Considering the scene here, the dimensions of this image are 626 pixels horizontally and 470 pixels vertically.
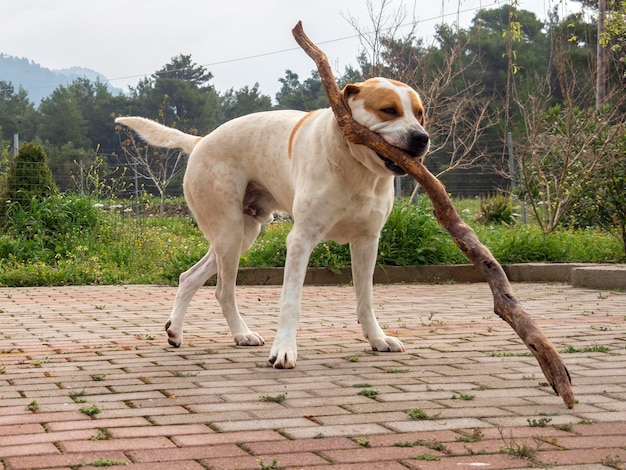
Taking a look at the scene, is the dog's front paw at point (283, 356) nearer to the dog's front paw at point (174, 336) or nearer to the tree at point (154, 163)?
the dog's front paw at point (174, 336)

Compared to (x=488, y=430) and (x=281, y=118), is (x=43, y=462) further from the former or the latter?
(x=281, y=118)

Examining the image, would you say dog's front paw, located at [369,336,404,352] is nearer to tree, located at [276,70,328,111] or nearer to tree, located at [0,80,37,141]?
tree, located at [276,70,328,111]

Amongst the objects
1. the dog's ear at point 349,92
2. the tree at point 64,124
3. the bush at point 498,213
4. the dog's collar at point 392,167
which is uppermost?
the tree at point 64,124

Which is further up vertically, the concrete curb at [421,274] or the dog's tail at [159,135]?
the dog's tail at [159,135]

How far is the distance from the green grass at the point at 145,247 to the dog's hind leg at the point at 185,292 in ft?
14.3

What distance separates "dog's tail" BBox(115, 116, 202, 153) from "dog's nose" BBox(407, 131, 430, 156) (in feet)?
7.26

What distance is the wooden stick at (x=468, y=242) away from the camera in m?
3.79

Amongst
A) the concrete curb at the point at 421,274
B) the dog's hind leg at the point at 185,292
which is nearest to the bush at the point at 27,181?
the concrete curb at the point at 421,274

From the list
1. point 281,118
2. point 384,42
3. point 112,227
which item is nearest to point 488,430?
point 281,118

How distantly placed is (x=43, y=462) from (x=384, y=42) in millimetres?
13739

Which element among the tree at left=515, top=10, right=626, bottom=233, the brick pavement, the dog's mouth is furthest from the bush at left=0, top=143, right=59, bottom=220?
the dog's mouth

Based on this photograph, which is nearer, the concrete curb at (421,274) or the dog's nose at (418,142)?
the dog's nose at (418,142)

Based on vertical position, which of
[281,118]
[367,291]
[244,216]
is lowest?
[367,291]

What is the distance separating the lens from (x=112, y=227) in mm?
13055
